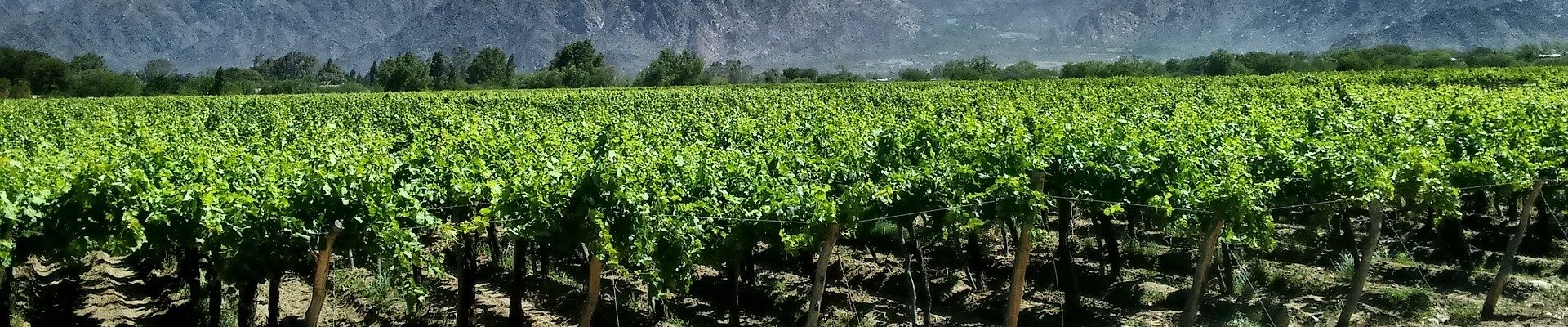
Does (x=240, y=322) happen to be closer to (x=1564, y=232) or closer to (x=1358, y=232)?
(x=1358, y=232)

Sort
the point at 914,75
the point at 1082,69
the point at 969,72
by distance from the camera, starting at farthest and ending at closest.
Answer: the point at 914,75, the point at 1082,69, the point at 969,72

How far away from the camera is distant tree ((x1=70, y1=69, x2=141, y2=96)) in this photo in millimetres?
72125

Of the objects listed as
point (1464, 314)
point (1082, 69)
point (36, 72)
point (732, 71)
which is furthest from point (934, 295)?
point (732, 71)

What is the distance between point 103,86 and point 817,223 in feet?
274

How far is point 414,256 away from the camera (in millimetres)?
6824

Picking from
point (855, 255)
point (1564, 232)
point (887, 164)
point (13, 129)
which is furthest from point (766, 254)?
point (13, 129)

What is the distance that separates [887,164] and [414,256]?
5.10 metres

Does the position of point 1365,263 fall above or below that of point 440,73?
below

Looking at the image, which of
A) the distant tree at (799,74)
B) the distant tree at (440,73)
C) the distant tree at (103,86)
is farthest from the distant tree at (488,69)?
the distant tree at (799,74)

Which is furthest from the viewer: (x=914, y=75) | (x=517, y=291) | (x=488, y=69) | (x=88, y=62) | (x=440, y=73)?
(x=88, y=62)

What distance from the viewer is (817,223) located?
311 inches

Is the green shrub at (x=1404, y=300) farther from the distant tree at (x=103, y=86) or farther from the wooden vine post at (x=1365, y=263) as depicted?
the distant tree at (x=103, y=86)

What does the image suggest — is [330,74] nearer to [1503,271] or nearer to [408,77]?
[408,77]

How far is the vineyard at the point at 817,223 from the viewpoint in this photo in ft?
22.8
